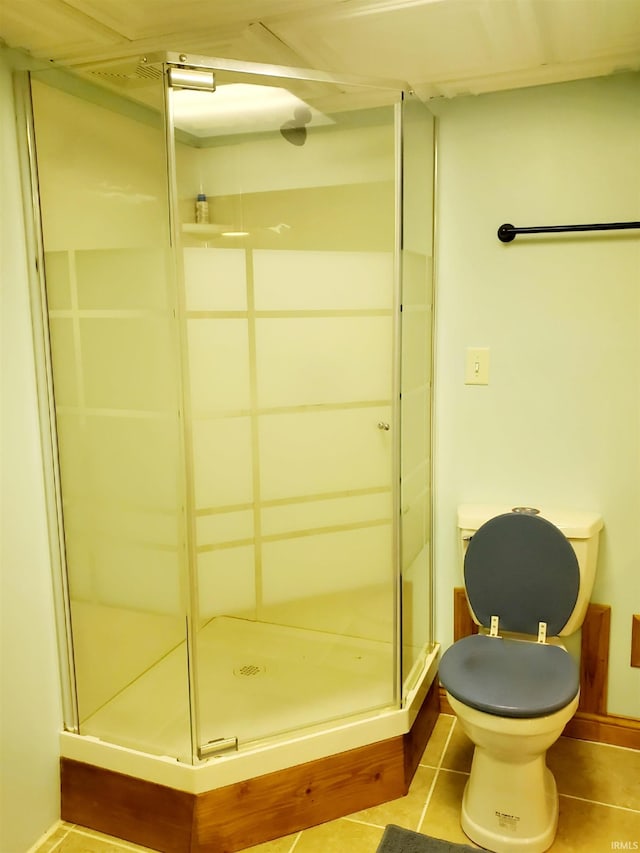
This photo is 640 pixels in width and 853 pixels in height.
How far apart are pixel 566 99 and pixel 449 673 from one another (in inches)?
68.3

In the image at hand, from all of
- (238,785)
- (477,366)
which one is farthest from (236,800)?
(477,366)

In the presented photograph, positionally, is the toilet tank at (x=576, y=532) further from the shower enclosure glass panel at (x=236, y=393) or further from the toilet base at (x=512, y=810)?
the toilet base at (x=512, y=810)

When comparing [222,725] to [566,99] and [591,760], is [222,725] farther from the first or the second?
[566,99]

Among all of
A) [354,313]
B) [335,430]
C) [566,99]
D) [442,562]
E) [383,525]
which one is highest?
[566,99]

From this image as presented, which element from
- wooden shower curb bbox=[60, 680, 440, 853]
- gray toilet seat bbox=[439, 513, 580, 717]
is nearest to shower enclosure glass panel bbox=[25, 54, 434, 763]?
wooden shower curb bbox=[60, 680, 440, 853]

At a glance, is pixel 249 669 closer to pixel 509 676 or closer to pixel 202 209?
pixel 509 676

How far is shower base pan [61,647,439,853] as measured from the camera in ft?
5.72

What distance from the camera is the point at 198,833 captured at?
5.67 feet

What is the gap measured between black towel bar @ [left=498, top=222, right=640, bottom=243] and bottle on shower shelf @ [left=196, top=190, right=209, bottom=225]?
930 millimetres

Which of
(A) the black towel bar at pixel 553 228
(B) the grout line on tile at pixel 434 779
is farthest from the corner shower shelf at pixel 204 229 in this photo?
(B) the grout line on tile at pixel 434 779

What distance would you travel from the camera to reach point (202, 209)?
1.97m

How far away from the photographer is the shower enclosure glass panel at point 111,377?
5.76 ft

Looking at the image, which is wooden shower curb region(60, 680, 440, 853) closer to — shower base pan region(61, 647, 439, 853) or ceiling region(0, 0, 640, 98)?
shower base pan region(61, 647, 439, 853)

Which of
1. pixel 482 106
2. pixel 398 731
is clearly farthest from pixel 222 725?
pixel 482 106
